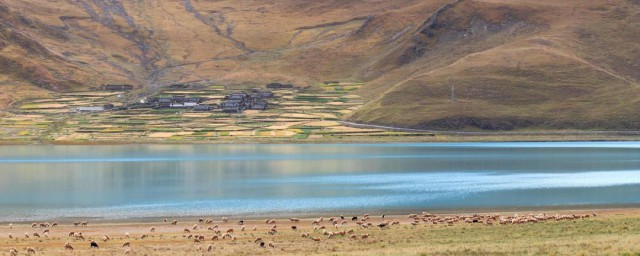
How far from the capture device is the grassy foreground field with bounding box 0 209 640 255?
122 feet

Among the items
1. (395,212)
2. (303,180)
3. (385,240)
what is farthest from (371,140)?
(385,240)

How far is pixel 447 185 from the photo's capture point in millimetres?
91062

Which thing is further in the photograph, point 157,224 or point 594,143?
point 594,143

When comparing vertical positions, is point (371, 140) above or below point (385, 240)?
above

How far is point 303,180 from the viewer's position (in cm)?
10019

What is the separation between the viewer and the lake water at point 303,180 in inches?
2869

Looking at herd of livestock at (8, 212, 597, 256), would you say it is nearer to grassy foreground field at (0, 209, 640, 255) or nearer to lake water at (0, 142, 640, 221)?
grassy foreground field at (0, 209, 640, 255)

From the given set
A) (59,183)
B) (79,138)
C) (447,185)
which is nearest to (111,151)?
(79,138)

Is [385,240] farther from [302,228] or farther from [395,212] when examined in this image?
[395,212]

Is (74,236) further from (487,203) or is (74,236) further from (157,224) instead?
(487,203)

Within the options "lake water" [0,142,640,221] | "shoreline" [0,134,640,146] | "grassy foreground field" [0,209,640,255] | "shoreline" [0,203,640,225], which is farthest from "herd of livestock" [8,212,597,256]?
"shoreline" [0,134,640,146]

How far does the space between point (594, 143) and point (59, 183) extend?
425 feet

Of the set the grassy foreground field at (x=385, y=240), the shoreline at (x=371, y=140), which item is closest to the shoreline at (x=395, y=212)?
the grassy foreground field at (x=385, y=240)

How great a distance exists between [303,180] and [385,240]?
54643 mm
